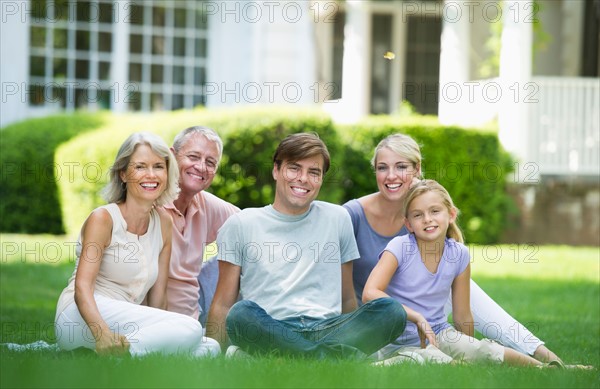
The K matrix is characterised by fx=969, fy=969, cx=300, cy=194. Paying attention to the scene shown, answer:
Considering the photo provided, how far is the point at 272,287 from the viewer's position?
4859 millimetres

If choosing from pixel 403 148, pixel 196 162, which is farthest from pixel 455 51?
pixel 196 162

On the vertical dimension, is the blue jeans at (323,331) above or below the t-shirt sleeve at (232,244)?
below

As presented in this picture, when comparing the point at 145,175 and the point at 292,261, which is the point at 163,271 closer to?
the point at 145,175

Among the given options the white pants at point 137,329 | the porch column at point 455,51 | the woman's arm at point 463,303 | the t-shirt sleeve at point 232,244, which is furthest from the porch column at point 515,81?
the white pants at point 137,329

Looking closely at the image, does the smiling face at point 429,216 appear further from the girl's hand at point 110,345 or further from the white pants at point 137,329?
the girl's hand at point 110,345

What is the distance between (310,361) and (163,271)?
982mm

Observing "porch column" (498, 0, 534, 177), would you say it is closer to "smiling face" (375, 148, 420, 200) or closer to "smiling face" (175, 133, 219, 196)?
"smiling face" (375, 148, 420, 200)

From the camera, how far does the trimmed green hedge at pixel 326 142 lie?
10469 mm

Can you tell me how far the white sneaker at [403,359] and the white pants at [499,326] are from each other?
590 mm

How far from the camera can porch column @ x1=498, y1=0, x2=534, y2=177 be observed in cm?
1234

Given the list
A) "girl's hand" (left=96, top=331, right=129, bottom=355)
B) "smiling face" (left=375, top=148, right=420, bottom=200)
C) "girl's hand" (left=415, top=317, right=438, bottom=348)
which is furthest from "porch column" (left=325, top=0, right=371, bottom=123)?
"girl's hand" (left=96, top=331, right=129, bottom=355)

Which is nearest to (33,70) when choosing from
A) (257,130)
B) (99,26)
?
(99,26)

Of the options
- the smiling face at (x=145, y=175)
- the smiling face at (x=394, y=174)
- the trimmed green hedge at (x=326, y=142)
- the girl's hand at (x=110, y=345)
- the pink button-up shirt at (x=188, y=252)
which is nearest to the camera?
the girl's hand at (x=110, y=345)

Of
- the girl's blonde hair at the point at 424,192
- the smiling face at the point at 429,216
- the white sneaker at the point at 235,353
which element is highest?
the girl's blonde hair at the point at 424,192
